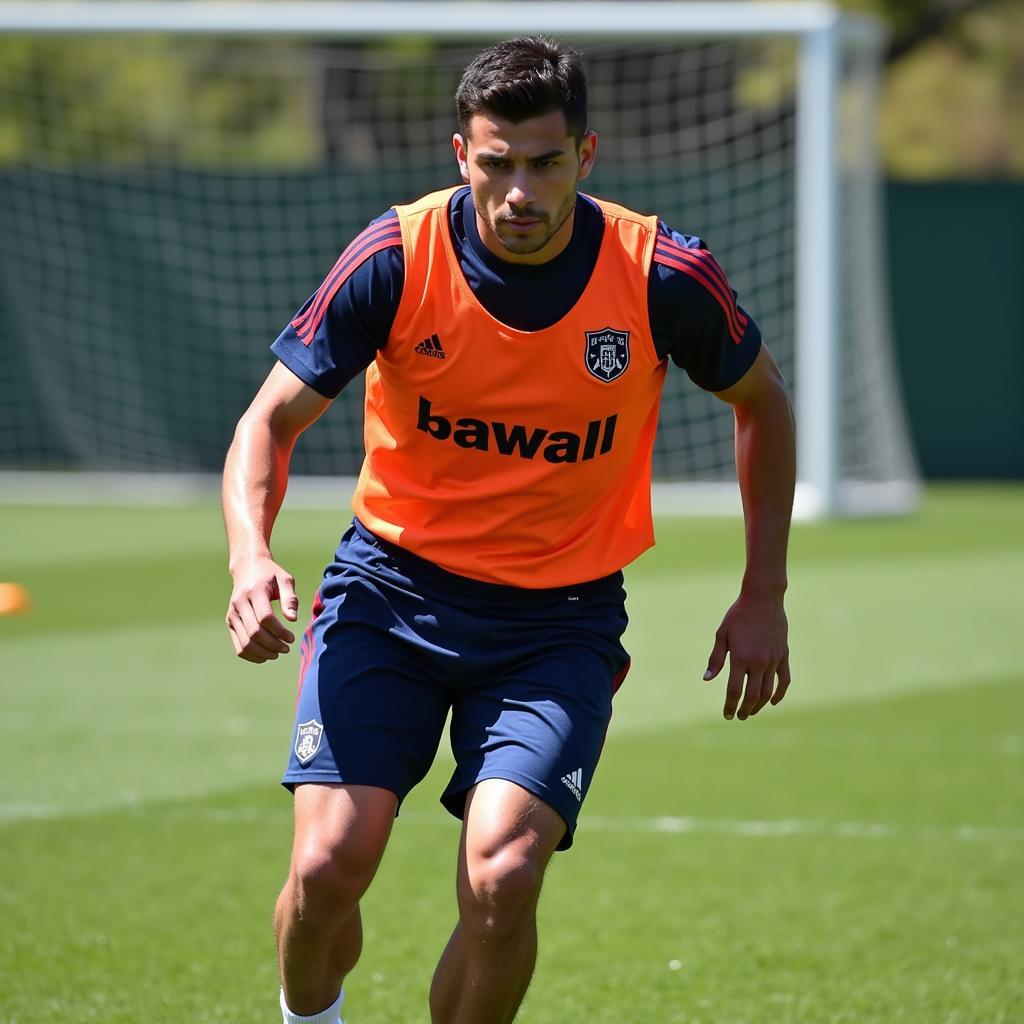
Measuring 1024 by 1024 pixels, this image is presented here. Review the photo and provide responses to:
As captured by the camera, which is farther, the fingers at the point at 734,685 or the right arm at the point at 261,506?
the fingers at the point at 734,685

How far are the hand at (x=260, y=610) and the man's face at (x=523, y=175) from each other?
887mm

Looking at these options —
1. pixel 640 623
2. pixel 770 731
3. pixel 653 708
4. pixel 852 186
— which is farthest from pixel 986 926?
pixel 852 186

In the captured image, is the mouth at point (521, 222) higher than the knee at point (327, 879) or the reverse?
higher

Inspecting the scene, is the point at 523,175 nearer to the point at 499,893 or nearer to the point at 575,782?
the point at 575,782

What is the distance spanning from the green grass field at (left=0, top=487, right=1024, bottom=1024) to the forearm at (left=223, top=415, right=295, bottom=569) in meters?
1.51

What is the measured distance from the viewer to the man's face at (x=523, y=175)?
12.6 ft

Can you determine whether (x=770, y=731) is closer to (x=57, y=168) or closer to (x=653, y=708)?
(x=653, y=708)

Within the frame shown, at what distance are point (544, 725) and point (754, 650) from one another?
573 mm

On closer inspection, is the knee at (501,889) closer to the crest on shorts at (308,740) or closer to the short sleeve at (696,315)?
the crest on shorts at (308,740)

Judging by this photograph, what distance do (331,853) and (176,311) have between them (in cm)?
1759

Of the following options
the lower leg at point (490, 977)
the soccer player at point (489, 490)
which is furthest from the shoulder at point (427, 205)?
the lower leg at point (490, 977)

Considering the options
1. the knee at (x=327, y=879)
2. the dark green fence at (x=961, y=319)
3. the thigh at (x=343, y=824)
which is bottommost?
the dark green fence at (x=961, y=319)

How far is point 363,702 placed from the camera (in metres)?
3.97

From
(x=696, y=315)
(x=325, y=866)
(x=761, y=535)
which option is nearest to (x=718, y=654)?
(x=761, y=535)
